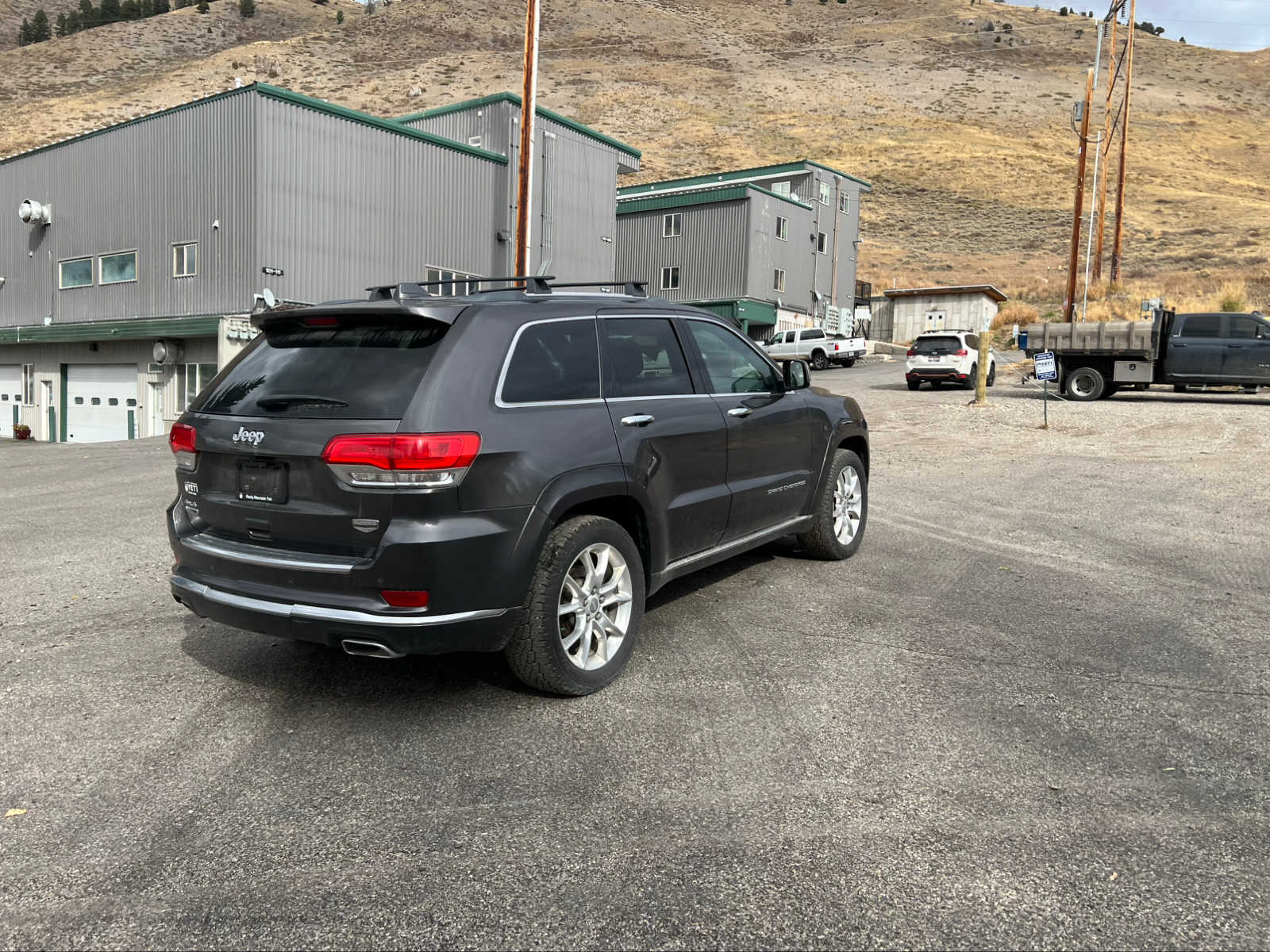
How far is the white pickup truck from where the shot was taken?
1419 inches

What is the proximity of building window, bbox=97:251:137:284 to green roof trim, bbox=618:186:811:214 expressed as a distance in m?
23.0

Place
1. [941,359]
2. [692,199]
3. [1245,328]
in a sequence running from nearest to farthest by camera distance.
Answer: [1245,328] < [941,359] < [692,199]

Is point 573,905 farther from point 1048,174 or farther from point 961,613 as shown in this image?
point 1048,174

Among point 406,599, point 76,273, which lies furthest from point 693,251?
A: point 406,599

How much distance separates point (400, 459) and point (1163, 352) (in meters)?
21.0

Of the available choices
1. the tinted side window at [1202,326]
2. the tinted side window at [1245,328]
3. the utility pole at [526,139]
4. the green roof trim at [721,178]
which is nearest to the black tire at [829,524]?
the utility pole at [526,139]

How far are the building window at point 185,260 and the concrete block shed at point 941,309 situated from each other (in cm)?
3181

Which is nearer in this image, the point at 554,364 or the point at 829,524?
the point at 554,364

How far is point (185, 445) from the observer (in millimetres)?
4500

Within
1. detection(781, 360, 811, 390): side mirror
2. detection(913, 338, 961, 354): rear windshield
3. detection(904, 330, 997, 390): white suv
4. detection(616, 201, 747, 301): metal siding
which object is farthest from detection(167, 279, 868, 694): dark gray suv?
detection(616, 201, 747, 301): metal siding

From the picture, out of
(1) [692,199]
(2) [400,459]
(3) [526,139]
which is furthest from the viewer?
(1) [692,199]

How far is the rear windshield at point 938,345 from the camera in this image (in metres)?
25.4

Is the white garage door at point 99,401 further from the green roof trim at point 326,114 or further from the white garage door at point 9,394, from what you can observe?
the green roof trim at point 326,114

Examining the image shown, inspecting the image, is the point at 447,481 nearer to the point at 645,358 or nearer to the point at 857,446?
the point at 645,358
